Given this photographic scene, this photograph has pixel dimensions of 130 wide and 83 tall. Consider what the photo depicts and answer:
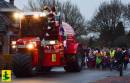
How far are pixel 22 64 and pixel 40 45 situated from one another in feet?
7.94

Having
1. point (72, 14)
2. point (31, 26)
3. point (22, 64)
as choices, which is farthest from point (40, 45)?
point (72, 14)

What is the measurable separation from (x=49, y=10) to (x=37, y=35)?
6.29 ft

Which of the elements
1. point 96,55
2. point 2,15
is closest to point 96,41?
point 2,15

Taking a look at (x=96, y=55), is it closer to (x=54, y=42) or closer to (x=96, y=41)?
(x=54, y=42)

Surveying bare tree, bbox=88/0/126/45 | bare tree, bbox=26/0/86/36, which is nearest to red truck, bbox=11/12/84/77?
bare tree, bbox=26/0/86/36

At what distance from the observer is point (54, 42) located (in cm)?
2747

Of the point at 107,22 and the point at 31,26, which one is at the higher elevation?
the point at 107,22

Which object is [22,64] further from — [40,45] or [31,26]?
[31,26]

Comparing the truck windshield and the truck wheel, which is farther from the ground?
the truck windshield

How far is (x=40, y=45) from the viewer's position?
26562 mm

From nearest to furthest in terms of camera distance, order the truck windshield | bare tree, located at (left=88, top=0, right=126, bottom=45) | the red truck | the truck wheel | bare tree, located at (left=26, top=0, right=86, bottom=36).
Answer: the truck wheel < the red truck < the truck windshield < bare tree, located at (left=26, top=0, right=86, bottom=36) < bare tree, located at (left=88, top=0, right=126, bottom=45)

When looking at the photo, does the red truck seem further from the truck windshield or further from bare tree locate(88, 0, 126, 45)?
bare tree locate(88, 0, 126, 45)

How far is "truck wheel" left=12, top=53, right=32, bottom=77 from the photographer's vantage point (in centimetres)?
2448

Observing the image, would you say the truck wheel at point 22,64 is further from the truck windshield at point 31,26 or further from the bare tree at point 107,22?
the bare tree at point 107,22
